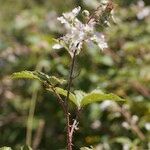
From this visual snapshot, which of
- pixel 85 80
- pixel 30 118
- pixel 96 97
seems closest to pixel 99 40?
pixel 96 97

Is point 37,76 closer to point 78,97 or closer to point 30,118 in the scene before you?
point 78,97

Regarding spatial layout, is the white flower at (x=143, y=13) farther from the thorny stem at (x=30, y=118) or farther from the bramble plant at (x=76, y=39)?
the bramble plant at (x=76, y=39)

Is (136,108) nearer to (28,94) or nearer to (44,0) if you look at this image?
(28,94)

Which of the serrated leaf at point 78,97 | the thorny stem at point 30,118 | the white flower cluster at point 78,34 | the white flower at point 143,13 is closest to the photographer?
the white flower cluster at point 78,34

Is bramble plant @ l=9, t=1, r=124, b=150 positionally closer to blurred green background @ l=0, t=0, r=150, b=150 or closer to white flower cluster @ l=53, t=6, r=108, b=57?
white flower cluster @ l=53, t=6, r=108, b=57

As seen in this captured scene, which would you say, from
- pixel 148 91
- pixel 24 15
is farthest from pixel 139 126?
pixel 24 15

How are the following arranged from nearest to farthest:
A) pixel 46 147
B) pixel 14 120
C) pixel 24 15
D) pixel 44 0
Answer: pixel 46 147 < pixel 14 120 < pixel 24 15 < pixel 44 0

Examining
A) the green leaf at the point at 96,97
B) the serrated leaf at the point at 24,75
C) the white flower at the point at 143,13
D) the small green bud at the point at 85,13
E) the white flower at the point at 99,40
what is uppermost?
the white flower at the point at 143,13

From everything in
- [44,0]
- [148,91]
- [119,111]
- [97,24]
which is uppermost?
[44,0]

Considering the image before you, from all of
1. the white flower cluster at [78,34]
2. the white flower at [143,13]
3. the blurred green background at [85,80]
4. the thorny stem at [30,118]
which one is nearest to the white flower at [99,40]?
the white flower cluster at [78,34]
